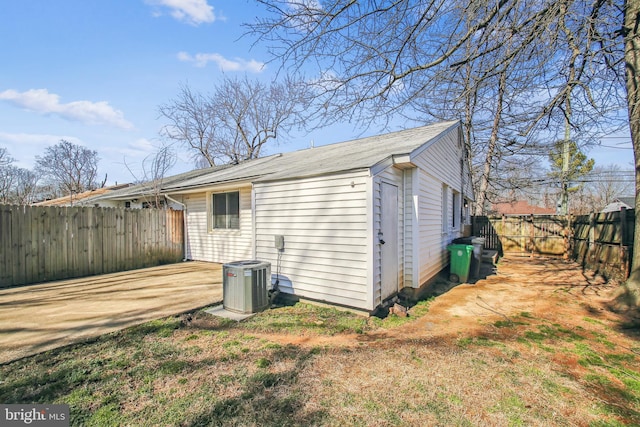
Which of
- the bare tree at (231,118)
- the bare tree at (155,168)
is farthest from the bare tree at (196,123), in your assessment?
the bare tree at (155,168)

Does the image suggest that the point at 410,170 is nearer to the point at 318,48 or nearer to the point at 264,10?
the point at 318,48

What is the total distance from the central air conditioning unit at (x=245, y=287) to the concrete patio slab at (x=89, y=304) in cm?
64

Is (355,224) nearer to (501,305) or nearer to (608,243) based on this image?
(501,305)

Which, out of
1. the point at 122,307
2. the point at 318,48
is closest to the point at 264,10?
the point at 318,48

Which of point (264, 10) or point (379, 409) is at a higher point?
point (264, 10)

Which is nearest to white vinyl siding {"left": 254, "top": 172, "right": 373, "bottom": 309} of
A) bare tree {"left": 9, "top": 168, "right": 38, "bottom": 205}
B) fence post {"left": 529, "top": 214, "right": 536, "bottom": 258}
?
fence post {"left": 529, "top": 214, "right": 536, "bottom": 258}

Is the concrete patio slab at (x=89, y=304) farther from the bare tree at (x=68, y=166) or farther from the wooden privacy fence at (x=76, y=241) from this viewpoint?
the bare tree at (x=68, y=166)

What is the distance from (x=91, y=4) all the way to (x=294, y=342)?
7038 millimetres

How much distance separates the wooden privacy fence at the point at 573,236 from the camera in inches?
275

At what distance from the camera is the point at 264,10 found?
3.68 metres

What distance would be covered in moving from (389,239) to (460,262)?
3723mm

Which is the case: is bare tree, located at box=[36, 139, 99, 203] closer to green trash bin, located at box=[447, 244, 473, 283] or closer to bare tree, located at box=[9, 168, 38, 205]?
bare tree, located at box=[9, 168, 38, 205]

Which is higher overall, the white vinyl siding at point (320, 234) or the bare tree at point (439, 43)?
the bare tree at point (439, 43)

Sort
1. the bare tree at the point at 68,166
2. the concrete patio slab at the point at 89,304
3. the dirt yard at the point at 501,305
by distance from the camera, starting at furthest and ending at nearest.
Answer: the bare tree at the point at 68,166 → the dirt yard at the point at 501,305 → the concrete patio slab at the point at 89,304
